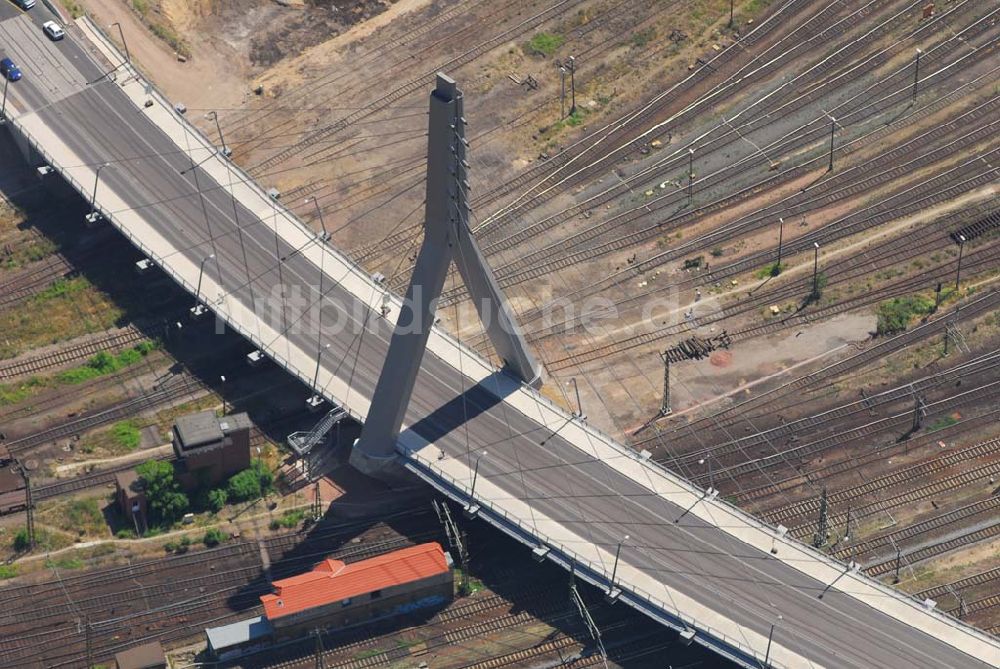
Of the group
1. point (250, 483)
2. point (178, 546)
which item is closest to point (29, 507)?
point (178, 546)

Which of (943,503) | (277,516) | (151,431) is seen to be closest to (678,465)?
(943,503)

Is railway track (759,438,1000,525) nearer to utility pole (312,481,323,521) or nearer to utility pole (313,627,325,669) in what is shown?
utility pole (312,481,323,521)

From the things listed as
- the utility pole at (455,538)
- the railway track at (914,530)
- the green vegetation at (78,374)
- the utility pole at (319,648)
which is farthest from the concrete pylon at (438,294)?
the railway track at (914,530)

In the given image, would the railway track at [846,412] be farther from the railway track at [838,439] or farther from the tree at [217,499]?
the tree at [217,499]

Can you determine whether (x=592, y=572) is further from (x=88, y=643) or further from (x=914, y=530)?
(x=88, y=643)

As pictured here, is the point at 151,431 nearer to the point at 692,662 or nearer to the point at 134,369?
the point at 134,369

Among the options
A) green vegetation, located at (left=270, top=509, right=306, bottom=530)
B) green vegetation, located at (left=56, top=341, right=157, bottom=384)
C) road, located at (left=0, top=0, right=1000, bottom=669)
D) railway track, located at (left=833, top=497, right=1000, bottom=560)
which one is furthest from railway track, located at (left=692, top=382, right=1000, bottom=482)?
green vegetation, located at (left=56, top=341, right=157, bottom=384)
